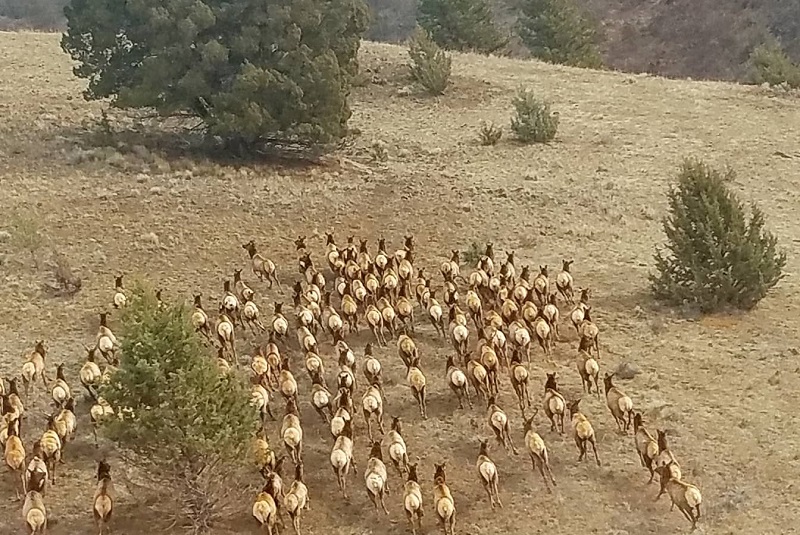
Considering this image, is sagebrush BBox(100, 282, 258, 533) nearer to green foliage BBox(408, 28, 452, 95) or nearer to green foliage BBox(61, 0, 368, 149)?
green foliage BBox(61, 0, 368, 149)

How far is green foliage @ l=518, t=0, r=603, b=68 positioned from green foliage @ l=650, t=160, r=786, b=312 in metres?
22.0

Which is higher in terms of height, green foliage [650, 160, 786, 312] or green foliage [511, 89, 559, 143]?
green foliage [650, 160, 786, 312]

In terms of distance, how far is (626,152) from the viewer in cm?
2459

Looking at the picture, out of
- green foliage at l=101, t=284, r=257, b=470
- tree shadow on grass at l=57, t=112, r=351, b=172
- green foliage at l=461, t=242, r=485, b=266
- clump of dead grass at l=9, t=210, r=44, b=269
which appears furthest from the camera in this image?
tree shadow on grass at l=57, t=112, r=351, b=172

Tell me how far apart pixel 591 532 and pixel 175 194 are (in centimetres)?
1268

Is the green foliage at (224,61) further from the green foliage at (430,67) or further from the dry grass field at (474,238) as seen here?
the green foliage at (430,67)

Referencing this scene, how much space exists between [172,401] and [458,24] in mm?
29294

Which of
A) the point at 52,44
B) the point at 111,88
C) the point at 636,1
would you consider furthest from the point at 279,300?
the point at 636,1

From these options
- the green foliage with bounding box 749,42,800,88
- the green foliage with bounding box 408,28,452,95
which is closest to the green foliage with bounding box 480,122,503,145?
the green foliage with bounding box 408,28,452,95

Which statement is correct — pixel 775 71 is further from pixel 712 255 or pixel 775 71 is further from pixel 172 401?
pixel 172 401

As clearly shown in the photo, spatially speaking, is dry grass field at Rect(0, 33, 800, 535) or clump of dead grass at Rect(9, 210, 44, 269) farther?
clump of dead grass at Rect(9, 210, 44, 269)

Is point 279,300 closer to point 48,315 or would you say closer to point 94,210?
point 48,315

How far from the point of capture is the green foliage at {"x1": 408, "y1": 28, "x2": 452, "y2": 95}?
2919 centimetres

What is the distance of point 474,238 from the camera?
18.9 meters
